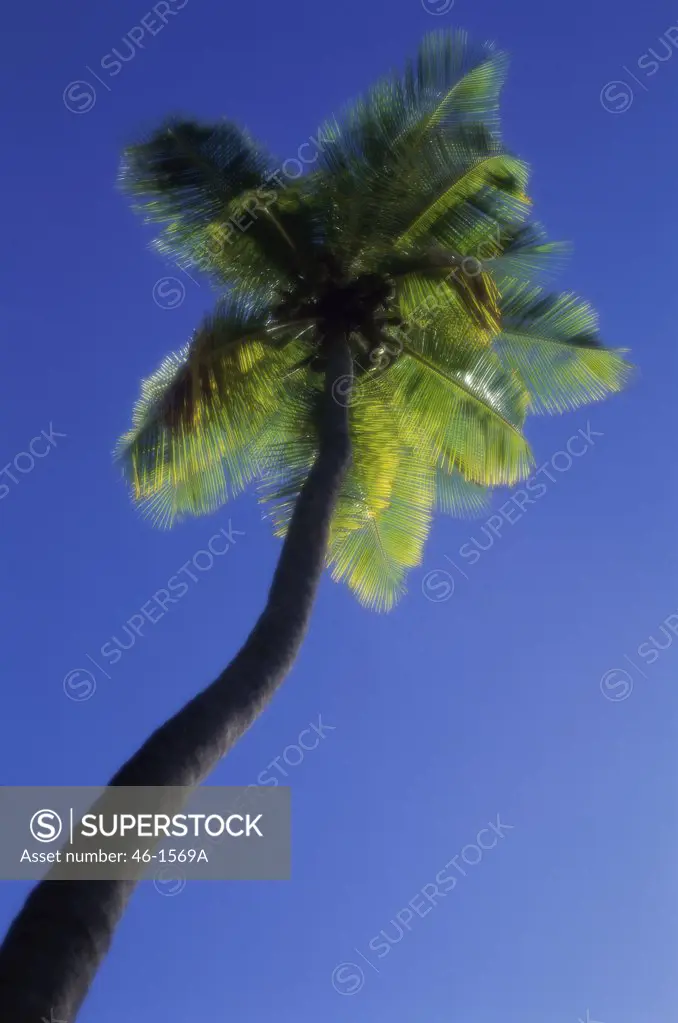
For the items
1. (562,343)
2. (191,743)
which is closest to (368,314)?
(562,343)

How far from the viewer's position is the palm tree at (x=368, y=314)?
10836 millimetres

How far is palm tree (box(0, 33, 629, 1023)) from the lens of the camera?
10.8 meters

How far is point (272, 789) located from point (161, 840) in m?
2.37

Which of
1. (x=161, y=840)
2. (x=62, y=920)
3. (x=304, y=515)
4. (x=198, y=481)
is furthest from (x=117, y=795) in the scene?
(x=198, y=481)

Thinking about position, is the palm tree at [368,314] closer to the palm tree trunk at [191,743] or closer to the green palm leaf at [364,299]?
the green palm leaf at [364,299]

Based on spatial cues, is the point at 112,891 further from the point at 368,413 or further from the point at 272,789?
the point at 368,413

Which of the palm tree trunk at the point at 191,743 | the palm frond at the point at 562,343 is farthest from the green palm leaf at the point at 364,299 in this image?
the palm tree trunk at the point at 191,743

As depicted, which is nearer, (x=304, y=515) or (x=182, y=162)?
(x=304, y=515)

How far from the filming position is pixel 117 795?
5.20 metres

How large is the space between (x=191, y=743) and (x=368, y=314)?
6567 mm

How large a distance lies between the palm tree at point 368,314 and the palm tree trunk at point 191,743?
124 centimetres

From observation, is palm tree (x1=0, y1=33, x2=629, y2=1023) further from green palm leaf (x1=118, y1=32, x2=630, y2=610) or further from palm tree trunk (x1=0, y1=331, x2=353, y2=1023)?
palm tree trunk (x1=0, y1=331, x2=353, y2=1023)

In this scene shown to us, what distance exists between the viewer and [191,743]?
18.9 ft

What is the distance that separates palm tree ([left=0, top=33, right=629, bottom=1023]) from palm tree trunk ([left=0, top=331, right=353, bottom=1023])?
124 cm
